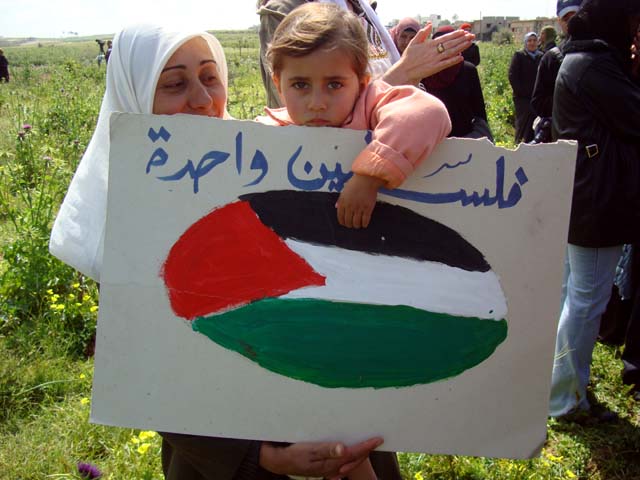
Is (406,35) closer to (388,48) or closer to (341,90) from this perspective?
(388,48)

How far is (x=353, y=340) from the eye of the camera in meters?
1.25

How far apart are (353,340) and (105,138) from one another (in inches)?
30.7

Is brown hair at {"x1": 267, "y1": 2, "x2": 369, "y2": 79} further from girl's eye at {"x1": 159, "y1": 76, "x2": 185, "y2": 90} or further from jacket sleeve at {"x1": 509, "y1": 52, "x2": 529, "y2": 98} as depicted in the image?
jacket sleeve at {"x1": 509, "y1": 52, "x2": 529, "y2": 98}

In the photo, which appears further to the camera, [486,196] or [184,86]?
[184,86]

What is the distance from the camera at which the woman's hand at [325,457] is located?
1243mm

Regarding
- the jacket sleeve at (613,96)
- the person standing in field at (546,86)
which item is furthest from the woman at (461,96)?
the jacket sleeve at (613,96)

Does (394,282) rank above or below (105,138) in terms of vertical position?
below

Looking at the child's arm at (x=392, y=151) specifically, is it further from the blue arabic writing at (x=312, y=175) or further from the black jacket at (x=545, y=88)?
the black jacket at (x=545, y=88)

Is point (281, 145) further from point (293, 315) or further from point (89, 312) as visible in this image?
point (89, 312)

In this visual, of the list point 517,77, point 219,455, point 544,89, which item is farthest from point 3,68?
point 219,455

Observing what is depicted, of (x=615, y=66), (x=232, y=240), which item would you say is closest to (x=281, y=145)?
(x=232, y=240)

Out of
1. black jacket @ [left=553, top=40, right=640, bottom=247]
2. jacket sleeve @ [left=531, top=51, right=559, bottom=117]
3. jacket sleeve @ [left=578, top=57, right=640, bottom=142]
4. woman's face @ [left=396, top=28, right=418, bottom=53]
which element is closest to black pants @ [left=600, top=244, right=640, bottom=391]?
black jacket @ [left=553, top=40, right=640, bottom=247]

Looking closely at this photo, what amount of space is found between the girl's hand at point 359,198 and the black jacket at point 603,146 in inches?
73.7

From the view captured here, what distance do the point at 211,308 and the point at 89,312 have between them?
8.36ft
